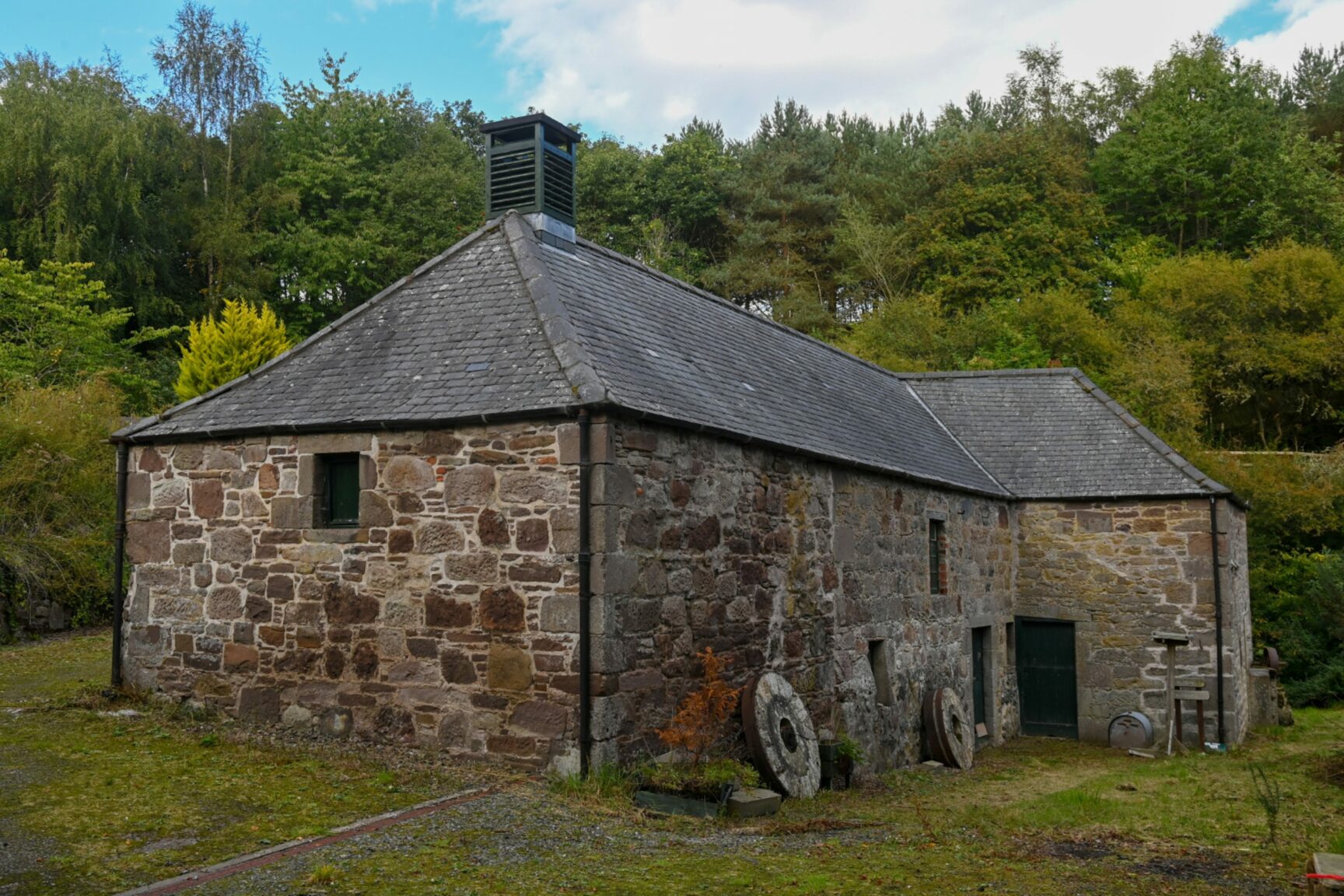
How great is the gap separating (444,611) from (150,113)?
30566 millimetres

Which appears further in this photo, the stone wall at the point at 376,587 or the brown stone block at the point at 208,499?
the brown stone block at the point at 208,499

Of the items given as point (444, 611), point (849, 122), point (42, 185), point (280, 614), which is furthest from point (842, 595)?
point (849, 122)

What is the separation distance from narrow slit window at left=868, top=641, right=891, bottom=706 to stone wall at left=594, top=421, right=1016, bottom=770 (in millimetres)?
83

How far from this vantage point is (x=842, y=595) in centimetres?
1240

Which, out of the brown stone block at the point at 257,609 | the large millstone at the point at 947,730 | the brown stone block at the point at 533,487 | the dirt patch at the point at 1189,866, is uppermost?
the brown stone block at the point at 533,487

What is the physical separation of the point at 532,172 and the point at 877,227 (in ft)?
80.2

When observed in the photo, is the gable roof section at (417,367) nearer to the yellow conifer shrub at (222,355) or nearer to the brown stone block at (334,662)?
the brown stone block at (334,662)

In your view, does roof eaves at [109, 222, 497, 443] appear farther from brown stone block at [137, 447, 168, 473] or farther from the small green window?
the small green window

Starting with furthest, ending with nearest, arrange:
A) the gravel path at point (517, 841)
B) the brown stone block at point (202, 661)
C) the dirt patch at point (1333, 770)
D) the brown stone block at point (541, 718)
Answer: the dirt patch at point (1333, 770) < the brown stone block at point (202, 661) < the brown stone block at point (541, 718) < the gravel path at point (517, 841)

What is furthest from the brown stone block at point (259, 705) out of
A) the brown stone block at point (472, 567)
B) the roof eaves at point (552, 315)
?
the roof eaves at point (552, 315)

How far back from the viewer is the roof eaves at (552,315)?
29.2 feet

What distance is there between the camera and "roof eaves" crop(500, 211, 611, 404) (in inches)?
350

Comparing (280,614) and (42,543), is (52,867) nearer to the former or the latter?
(280,614)

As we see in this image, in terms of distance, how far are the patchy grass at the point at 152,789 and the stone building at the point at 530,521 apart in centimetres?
55
